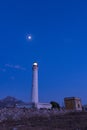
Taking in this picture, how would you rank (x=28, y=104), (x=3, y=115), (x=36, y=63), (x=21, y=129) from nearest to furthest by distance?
(x=21, y=129), (x=3, y=115), (x=28, y=104), (x=36, y=63)

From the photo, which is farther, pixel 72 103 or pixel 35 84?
pixel 35 84

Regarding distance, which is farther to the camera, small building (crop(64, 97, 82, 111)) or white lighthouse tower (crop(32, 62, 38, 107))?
small building (crop(64, 97, 82, 111))

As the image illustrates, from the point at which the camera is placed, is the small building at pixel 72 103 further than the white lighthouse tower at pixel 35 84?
Yes

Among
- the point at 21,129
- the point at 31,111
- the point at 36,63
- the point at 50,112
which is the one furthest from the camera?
the point at 36,63

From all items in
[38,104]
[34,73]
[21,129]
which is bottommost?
[21,129]

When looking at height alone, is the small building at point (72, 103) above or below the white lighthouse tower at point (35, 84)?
below

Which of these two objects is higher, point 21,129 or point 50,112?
point 50,112

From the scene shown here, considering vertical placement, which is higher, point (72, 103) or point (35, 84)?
point (35, 84)

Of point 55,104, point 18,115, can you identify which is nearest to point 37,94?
point 55,104

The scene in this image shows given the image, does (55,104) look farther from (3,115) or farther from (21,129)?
(21,129)

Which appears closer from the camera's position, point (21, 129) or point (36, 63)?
point (21, 129)

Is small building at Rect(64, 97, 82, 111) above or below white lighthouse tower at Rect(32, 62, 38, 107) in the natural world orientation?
below

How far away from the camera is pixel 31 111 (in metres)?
42.3

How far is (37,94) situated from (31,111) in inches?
838
